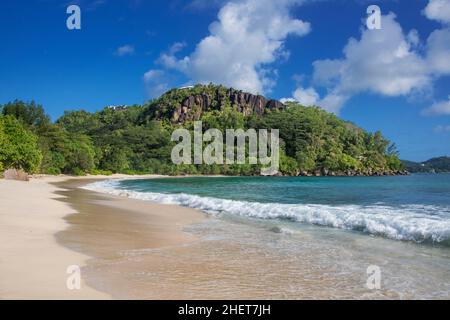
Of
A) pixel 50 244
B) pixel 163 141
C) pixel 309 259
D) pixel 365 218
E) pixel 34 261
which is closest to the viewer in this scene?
pixel 34 261

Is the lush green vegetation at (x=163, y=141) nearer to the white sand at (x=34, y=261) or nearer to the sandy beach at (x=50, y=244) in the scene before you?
the sandy beach at (x=50, y=244)

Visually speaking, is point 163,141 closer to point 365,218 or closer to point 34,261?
point 365,218

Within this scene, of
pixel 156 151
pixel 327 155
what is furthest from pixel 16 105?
pixel 327 155

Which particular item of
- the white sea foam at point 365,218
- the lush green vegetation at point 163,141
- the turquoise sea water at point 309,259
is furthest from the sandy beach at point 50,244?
the lush green vegetation at point 163,141

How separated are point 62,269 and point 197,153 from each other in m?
106

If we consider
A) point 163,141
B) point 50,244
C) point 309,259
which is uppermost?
point 163,141

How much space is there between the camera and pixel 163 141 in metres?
114

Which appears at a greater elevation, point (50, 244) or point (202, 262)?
point (50, 244)

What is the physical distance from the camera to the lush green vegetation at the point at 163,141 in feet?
241

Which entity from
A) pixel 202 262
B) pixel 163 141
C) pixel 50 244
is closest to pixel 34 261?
pixel 50 244

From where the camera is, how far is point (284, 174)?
121 m

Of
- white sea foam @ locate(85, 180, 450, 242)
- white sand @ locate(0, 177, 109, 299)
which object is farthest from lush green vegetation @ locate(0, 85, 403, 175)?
white sand @ locate(0, 177, 109, 299)

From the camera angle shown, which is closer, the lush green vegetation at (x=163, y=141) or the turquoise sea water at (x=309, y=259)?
the turquoise sea water at (x=309, y=259)
